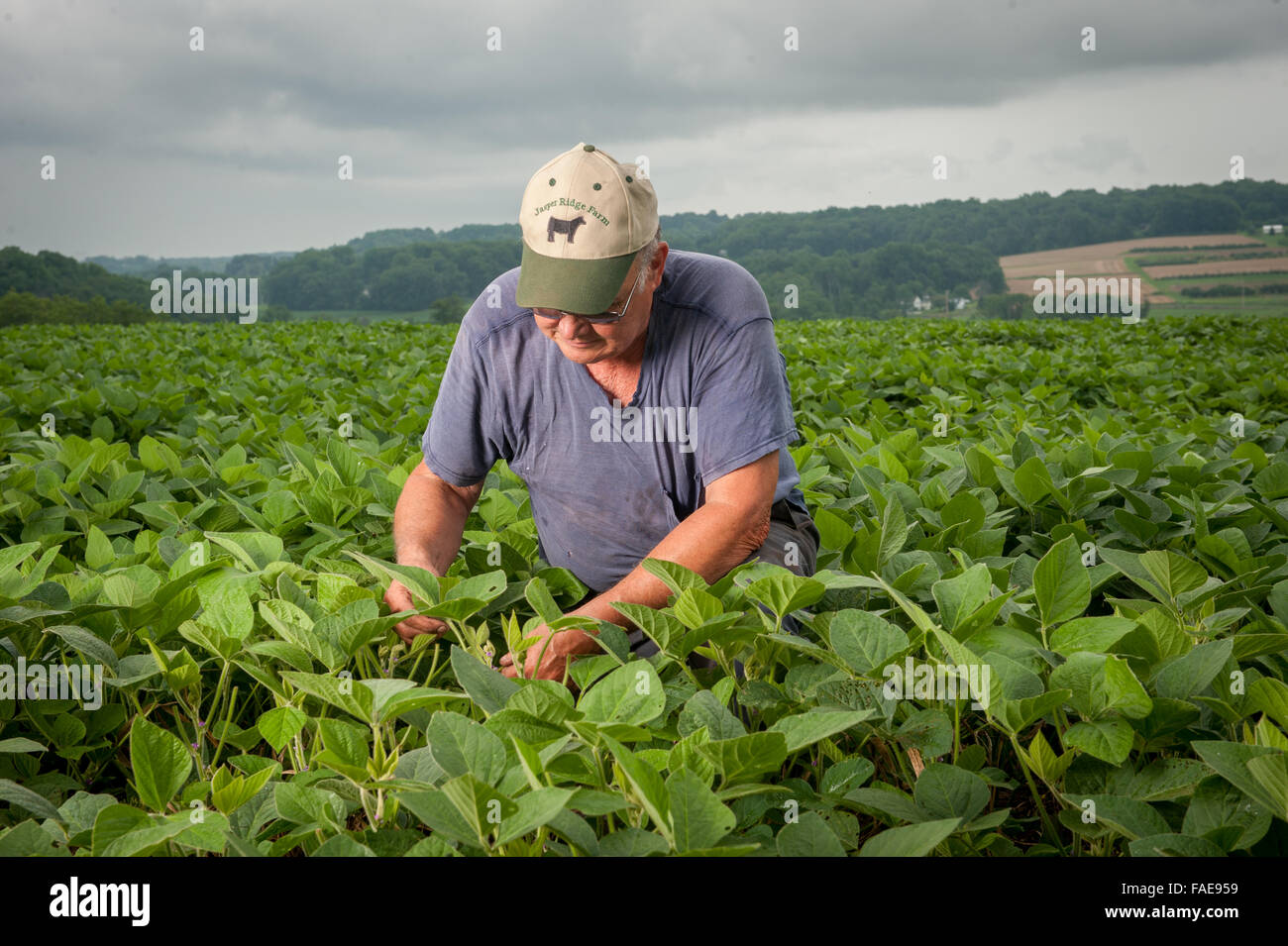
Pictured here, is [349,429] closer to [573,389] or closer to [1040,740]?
[573,389]

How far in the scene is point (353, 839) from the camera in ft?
3.88

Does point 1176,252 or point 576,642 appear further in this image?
point 1176,252

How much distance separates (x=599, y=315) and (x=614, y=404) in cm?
43

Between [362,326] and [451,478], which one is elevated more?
[362,326]

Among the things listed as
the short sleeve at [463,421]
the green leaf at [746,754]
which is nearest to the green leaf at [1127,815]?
the green leaf at [746,754]

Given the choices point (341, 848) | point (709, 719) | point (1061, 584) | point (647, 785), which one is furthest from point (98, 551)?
point (1061, 584)

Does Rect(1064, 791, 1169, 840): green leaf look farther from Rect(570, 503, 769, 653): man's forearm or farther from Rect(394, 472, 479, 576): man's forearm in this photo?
Rect(394, 472, 479, 576): man's forearm

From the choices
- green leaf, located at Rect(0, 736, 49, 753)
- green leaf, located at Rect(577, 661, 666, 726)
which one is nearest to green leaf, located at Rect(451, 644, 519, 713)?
green leaf, located at Rect(577, 661, 666, 726)

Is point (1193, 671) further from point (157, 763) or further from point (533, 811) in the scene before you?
point (157, 763)

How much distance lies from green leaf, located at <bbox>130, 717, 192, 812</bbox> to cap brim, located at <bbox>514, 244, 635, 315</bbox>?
1.19 metres
